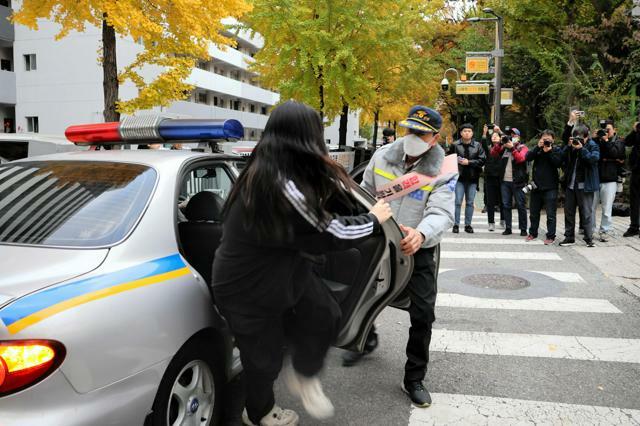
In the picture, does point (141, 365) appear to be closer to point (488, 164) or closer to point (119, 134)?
point (119, 134)

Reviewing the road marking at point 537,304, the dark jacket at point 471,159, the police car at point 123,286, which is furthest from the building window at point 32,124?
the police car at point 123,286

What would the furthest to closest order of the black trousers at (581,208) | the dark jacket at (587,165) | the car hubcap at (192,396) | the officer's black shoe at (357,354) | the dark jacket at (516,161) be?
the dark jacket at (516,161)
the black trousers at (581,208)
the dark jacket at (587,165)
the officer's black shoe at (357,354)
the car hubcap at (192,396)

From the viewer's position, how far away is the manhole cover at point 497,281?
6406 millimetres

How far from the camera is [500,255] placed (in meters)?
8.20

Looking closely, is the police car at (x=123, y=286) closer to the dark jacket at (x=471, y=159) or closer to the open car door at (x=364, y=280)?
the open car door at (x=364, y=280)

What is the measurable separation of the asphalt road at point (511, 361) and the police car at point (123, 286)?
2.13ft

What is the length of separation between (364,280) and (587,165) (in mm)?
6539

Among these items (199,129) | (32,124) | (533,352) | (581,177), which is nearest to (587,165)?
(581,177)

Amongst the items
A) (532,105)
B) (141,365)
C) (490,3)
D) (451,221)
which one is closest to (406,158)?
(451,221)

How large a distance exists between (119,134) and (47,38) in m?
29.0

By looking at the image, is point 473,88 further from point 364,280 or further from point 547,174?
point 364,280

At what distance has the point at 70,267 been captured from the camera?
2.20 m

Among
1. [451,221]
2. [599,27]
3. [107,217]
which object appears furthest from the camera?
[599,27]

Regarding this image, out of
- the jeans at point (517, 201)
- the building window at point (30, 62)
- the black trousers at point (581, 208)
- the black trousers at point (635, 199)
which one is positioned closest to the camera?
the black trousers at point (581, 208)
